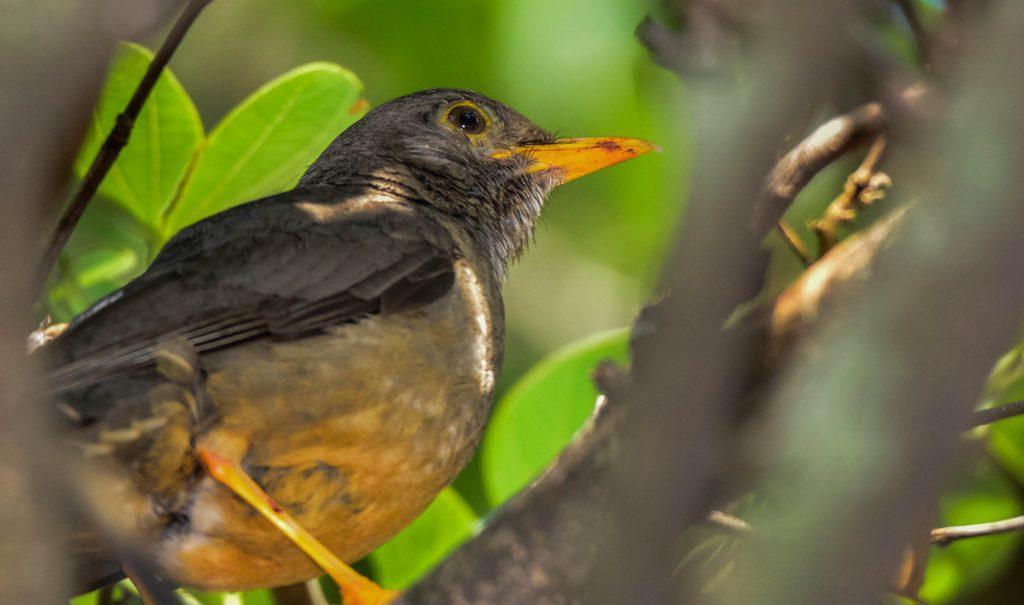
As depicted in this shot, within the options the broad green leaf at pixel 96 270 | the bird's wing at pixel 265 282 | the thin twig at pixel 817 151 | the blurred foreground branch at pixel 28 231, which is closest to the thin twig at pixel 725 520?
the thin twig at pixel 817 151

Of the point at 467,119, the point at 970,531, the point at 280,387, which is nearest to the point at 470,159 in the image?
the point at 467,119

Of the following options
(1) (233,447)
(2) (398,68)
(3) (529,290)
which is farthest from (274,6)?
(1) (233,447)

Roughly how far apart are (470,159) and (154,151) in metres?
0.99

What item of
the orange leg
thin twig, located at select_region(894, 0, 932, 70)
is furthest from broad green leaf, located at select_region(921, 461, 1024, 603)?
the orange leg

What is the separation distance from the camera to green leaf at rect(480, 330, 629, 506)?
3.79 m

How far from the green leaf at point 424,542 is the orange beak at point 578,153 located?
110 cm

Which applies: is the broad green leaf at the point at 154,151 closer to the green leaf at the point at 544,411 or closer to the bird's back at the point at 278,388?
the bird's back at the point at 278,388

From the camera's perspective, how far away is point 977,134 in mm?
1591

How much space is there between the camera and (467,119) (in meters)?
4.23

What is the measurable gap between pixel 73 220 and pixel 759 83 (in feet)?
7.32

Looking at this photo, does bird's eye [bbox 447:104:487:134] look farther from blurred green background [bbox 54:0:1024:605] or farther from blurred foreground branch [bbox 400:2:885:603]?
blurred foreground branch [bbox 400:2:885:603]

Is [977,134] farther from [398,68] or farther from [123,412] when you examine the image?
[398,68]

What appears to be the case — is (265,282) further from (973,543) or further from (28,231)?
(973,543)

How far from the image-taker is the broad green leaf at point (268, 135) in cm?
388
